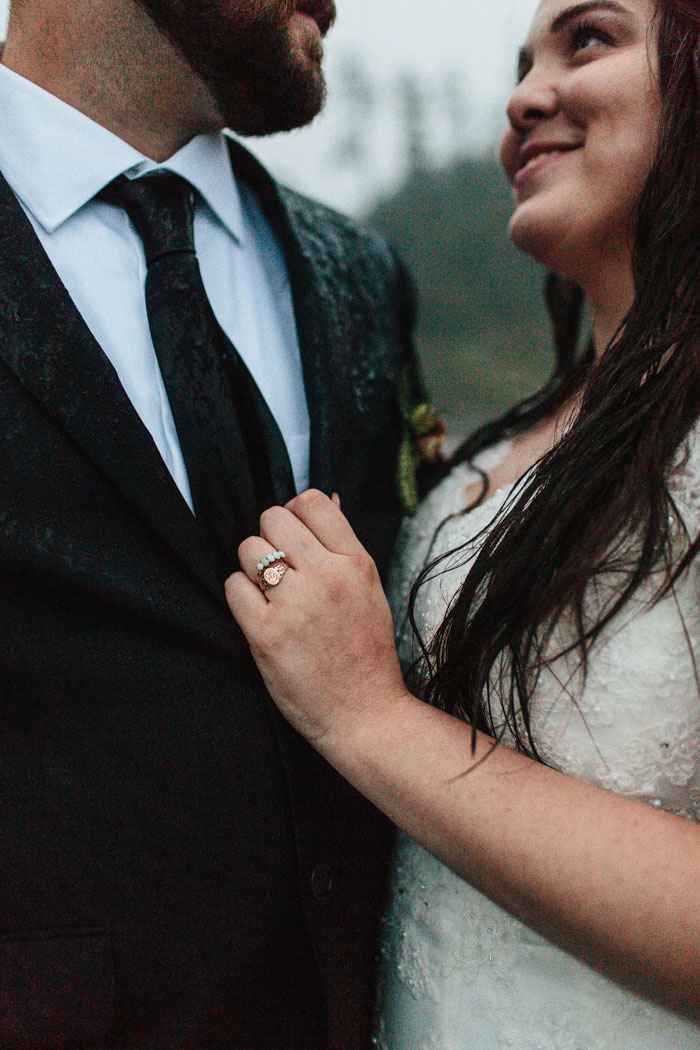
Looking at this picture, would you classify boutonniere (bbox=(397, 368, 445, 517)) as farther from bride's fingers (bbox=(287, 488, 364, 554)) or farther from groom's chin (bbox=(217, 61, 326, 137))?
groom's chin (bbox=(217, 61, 326, 137))

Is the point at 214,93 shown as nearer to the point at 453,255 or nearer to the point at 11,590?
the point at 11,590

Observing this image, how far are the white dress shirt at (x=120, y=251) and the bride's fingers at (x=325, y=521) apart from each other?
0.17 metres

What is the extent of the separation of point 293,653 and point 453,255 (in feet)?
6.30

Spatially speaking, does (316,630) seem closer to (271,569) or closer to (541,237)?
(271,569)

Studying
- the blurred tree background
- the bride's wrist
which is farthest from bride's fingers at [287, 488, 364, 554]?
the blurred tree background

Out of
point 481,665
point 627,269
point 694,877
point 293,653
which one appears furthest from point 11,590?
point 627,269

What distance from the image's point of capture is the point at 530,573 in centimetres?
109

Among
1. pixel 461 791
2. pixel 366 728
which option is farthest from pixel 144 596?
pixel 461 791

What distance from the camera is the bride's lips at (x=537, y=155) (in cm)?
147

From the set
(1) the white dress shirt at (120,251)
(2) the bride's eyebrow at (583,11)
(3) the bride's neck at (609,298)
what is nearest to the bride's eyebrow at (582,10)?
(2) the bride's eyebrow at (583,11)

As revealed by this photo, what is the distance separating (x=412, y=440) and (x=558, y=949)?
101cm

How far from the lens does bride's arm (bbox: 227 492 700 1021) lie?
0.89 m

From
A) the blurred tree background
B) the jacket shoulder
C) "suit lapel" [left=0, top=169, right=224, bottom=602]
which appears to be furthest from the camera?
the blurred tree background

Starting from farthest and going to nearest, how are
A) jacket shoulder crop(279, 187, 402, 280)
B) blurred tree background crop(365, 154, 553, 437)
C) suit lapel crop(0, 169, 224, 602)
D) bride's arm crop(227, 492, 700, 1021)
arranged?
blurred tree background crop(365, 154, 553, 437)
jacket shoulder crop(279, 187, 402, 280)
suit lapel crop(0, 169, 224, 602)
bride's arm crop(227, 492, 700, 1021)
